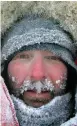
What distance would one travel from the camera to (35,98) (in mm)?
1906

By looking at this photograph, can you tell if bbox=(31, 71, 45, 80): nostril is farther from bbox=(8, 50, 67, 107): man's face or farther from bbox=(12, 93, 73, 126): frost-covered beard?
bbox=(12, 93, 73, 126): frost-covered beard

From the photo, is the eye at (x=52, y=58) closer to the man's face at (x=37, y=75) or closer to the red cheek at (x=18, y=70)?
the man's face at (x=37, y=75)

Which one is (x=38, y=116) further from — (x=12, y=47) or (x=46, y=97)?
(x=12, y=47)

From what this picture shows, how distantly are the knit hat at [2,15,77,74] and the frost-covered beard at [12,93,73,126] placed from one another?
18 cm

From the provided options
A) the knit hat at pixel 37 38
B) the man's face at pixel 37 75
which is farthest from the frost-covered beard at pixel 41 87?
the knit hat at pixel 37 38

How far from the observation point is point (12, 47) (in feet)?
6.09

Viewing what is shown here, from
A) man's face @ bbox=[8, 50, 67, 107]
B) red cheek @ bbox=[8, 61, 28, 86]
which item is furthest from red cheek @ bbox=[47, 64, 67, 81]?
red cheek @ bbox=[8, 61, 28, 86]

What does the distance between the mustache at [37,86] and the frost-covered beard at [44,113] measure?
49 millimetres

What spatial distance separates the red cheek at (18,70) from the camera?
192 cm

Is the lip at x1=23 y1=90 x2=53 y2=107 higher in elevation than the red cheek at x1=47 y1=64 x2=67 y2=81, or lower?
lower

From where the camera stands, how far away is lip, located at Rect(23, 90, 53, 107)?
191 cm

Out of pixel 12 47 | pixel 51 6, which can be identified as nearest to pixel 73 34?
pixel 51 6

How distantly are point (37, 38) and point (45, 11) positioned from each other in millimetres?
135

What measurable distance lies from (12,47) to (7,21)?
119 millimetres
